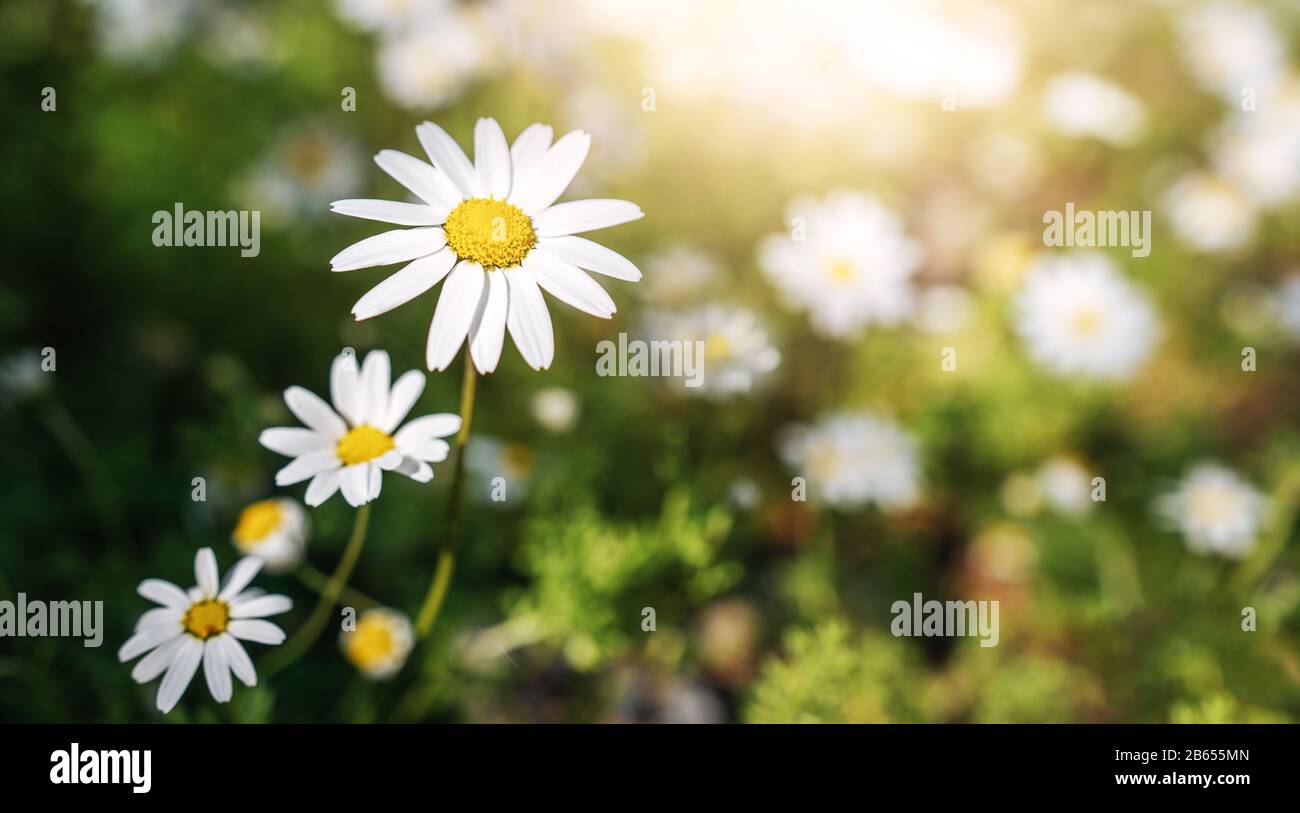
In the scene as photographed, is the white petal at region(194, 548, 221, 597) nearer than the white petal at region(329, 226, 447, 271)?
No

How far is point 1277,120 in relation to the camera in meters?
3.61

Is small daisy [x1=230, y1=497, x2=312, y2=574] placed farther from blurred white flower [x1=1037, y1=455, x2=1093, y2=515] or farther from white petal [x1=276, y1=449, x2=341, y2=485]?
blurred white flower [x1=1037, y1=455, x2=1093, y2=515]

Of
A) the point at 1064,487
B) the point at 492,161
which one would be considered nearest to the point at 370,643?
the point at 492,161

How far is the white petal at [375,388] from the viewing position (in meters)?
1.39

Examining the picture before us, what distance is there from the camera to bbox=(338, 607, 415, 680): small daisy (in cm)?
182

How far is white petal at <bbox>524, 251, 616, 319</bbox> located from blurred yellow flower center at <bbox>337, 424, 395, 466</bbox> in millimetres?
344

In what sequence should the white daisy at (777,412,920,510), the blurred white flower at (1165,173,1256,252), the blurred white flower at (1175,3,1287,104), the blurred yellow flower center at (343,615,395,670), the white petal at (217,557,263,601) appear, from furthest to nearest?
1. the blurred white flower at (1175,3,1287,104)
2. the blurred white flower at (1165,173,1256,252)
3. the white daisy at (777,412,920,510)
4. the blurred yellow flower center at (343,615,395,670)
5. the white petal at (217,557,263,601)

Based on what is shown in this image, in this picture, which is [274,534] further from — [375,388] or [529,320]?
[529,320]

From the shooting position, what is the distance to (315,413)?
134 cm

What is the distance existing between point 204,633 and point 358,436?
0.37 m

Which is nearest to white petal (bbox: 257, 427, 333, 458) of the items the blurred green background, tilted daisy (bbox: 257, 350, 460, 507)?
tilted daisy (bbox: 257, 350, 460, 507)

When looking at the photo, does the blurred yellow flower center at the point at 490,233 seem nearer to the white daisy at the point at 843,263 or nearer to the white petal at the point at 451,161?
the white petal at the point at 451,161
